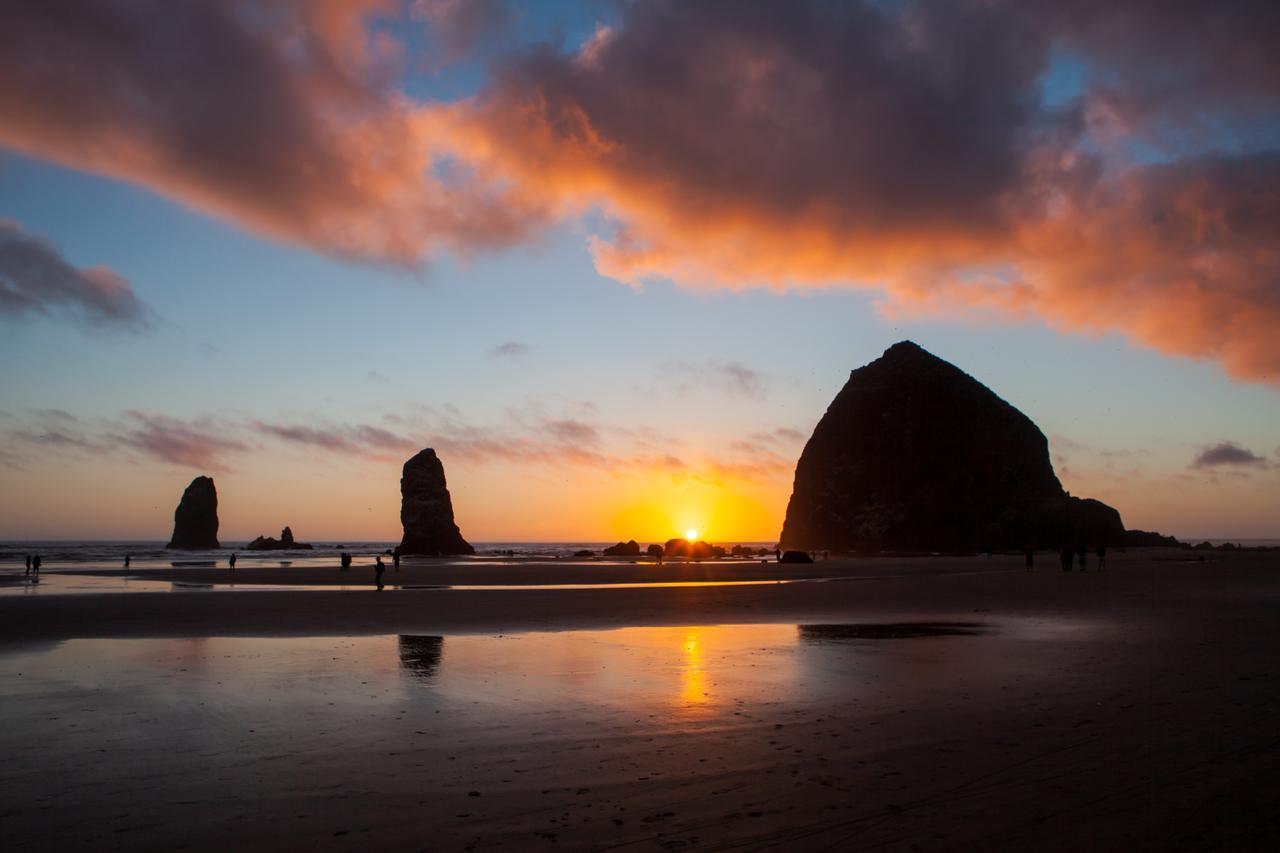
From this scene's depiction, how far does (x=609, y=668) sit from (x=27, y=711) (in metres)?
9.31

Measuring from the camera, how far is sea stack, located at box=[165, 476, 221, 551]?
570 feet

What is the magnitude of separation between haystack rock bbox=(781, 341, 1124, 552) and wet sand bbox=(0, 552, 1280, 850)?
112293mm

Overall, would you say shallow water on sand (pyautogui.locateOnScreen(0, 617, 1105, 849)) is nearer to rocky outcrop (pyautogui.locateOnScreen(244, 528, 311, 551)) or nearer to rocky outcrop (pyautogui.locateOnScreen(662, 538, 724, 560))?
rocky outcrop (pyautogui.locateOnScreen(662, 538, 724, 560))

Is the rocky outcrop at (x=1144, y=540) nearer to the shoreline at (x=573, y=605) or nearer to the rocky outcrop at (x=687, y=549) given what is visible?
the rocky outcrop at (x=687, y=549)

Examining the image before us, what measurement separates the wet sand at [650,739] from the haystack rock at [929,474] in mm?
112293

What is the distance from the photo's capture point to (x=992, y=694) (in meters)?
12.4

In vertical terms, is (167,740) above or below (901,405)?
below

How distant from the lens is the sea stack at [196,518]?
570 ft

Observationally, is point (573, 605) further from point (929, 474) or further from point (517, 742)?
point (929, 474)

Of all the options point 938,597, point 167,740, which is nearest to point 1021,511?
point 938,597

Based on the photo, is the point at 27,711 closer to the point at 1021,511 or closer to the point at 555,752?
the point at 555,752

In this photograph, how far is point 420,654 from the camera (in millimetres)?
17781

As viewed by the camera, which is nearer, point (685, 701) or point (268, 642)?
point (685, 701)

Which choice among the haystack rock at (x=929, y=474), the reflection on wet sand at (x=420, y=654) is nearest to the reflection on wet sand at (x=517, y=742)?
Result: the reflection on wet sand at (x=420, y=654)
